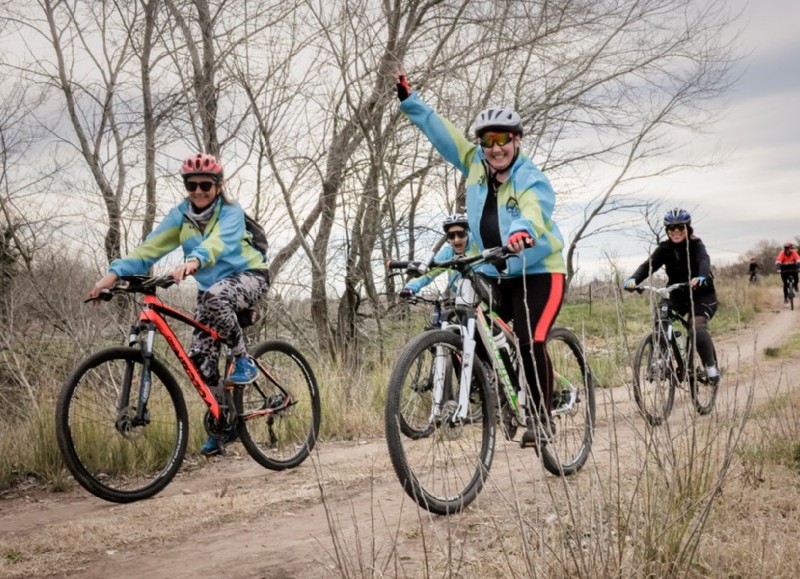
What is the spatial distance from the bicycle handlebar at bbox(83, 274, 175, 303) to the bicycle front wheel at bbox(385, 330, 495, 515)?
1.80 m

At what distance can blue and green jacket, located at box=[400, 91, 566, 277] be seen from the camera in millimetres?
4539

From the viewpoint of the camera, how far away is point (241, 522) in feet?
14.5

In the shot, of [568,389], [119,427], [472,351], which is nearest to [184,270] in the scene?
[119,427]

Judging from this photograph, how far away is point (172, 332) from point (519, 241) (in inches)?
107

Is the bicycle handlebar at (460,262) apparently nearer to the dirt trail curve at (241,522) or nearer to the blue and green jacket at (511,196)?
the blue and green jacket at (511,196)

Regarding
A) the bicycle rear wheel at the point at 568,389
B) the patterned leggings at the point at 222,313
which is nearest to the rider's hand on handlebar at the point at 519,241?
the bicycle rear wheel at the point at 568,389

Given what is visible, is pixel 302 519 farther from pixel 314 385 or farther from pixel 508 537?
pixel 314 385

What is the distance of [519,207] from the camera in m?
4.55

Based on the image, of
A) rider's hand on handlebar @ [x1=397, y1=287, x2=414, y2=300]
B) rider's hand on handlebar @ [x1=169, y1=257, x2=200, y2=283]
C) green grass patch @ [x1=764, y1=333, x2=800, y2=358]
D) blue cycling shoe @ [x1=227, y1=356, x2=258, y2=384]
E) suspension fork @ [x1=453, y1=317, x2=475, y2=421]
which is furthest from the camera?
green grass patch @ [x1=764, y1=333, x2=800, y2=358]

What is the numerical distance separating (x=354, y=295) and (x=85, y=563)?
784 cm

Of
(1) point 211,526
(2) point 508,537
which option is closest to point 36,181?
(1) point 211,526

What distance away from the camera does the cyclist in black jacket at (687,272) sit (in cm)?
852

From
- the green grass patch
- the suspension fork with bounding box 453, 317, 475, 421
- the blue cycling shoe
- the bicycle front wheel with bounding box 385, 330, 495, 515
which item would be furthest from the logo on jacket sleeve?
the green grass patch

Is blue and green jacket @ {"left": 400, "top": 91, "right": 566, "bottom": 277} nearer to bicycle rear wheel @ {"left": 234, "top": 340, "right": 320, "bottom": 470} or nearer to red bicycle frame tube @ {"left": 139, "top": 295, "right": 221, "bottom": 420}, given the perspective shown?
red bicycle frame tube @ {"left": 139, "top": 295, "right": 221, "bottom": 420}
